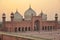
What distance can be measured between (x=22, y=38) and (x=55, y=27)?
10025mm

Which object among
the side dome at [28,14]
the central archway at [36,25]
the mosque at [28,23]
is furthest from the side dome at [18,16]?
the central archway at [36,25]

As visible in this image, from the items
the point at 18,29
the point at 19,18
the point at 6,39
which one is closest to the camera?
the point at 6,39

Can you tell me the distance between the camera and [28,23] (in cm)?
Result: 1952

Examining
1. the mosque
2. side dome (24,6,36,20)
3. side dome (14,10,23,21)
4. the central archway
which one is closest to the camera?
the mosque

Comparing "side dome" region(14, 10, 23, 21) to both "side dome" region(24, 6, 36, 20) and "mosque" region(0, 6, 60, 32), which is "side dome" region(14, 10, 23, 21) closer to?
"mosque" region(0, 6, 60, 32)

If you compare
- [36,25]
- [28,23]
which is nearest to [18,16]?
[28,23]

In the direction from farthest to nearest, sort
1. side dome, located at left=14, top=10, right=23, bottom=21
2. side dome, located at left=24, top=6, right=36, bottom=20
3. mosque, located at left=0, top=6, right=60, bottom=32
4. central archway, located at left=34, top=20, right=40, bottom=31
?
1. side dome, located at left=24, top=6, right=36, bottom=20
2. side dome, located at left=14, top=10, right=23, bottom=21
3. central archway, located at left=34, top=20, right=40, bottom=31
4. mosque, located at left=0, top=6, right=60, bottom=32

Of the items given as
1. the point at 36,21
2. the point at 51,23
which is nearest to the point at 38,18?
the point at 36,21

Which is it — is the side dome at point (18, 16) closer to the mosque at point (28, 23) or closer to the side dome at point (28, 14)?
the mosque at point (28, 23)

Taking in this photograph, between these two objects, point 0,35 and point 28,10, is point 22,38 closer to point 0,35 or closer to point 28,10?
point 0,35

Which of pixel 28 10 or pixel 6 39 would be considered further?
pixel 28 10

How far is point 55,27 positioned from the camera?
2116 centimetres

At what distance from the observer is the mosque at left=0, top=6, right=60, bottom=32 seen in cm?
1862

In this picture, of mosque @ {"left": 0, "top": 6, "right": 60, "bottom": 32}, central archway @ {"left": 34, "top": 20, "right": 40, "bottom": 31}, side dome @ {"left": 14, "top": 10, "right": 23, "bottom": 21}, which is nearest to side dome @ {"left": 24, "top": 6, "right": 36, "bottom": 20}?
mosque @ {"left": 0, "top": 6, "right": 60, "bottom": 32}
